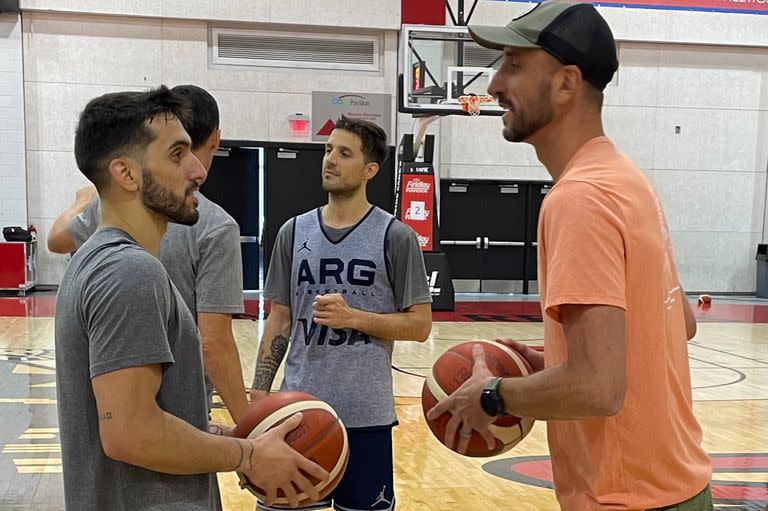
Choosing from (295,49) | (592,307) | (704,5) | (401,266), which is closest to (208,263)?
(401,266)

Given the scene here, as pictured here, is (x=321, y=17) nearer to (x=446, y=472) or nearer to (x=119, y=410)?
(x=446, y=472)

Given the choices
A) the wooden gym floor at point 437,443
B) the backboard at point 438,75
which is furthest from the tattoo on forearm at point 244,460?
the backboard at point 438,75

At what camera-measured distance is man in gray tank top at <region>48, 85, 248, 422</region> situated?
2740mm

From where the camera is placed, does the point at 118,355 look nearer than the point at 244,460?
Yes

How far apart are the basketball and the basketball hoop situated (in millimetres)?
9878

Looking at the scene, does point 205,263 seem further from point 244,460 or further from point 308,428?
point 244,460

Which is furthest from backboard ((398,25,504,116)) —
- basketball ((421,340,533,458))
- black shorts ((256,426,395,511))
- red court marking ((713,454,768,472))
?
basketball ((421,340,533,458))

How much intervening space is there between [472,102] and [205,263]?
9.72 m

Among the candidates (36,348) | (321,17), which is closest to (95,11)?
(321,17)

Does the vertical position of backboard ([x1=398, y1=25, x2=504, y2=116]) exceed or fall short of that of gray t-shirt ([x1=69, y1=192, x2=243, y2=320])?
it exceeds it

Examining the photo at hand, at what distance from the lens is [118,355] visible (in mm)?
1575

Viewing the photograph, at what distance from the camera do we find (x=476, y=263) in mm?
15211

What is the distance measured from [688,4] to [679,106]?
243 inches

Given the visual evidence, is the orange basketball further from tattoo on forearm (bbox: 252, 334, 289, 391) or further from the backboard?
the backboard
